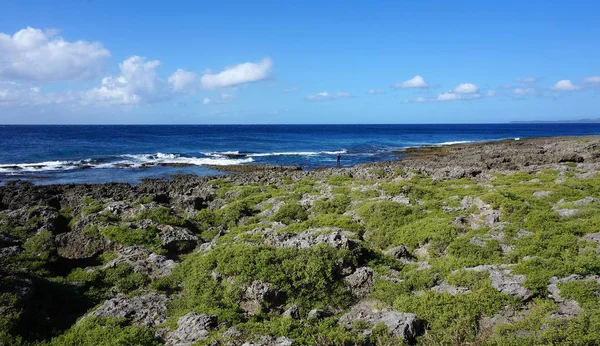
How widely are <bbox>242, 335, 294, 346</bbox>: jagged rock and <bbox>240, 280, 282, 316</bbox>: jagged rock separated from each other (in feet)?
5.62

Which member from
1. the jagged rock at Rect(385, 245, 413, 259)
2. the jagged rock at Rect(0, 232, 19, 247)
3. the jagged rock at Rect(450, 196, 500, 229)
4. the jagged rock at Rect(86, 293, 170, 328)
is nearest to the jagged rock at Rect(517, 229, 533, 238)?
the jagged rock at Rect(450, 196, 500, 229)

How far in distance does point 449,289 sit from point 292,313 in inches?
183

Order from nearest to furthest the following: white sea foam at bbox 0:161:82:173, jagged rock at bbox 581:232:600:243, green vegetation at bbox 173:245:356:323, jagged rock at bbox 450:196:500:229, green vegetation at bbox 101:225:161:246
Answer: green vegetation at bbox 173:245:356:323
jagged rock at bbox 581:232:600:243
jagged rock at bbox 450:196:500:229
green vegetation at bbox 101:225:161:246
white sea foam at bbox 0:161:82:173

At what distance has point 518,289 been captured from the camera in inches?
401

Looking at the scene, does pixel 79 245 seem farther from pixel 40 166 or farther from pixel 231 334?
pixel 40 166

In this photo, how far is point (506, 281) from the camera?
34.8ft

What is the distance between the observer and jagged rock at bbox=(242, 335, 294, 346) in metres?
8.84

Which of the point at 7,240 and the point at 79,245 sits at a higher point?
the point at 7,240

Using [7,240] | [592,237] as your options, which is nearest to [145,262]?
[7,240]

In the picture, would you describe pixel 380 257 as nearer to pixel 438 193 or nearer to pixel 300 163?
pixel 438 193

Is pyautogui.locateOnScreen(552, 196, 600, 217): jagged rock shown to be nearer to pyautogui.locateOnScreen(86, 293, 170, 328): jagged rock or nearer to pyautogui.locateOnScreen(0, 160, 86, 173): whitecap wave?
pyautogui.locateOnScreen(86, 293, 170, 328): jagged rock

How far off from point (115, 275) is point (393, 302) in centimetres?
948

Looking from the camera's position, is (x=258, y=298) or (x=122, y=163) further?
(x=122, y=163)

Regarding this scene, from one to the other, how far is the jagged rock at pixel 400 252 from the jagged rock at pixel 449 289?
2.47 metres
